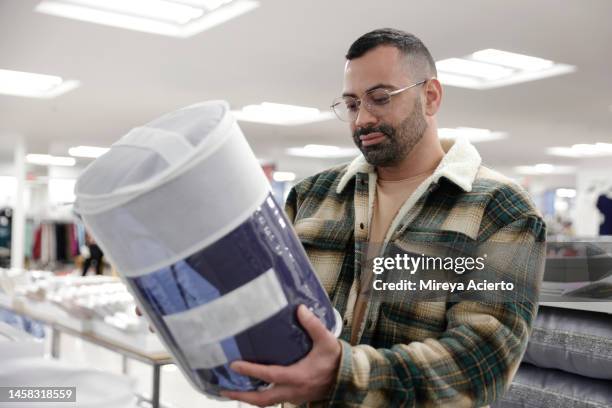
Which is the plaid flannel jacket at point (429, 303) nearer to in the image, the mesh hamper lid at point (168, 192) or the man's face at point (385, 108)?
the man's face at point (385, 108)

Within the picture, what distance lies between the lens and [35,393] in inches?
53.3

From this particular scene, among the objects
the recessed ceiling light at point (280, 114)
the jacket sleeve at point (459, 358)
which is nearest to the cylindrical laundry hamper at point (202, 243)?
the jacket sleeve at point (459, 358)

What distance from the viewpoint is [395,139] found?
1.34 m

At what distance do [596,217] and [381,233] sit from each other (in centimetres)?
1399

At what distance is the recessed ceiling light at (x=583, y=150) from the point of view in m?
13.1

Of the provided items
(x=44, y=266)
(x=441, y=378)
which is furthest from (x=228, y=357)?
(x=44, y=266)

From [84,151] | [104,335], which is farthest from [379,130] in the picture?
[84,151]

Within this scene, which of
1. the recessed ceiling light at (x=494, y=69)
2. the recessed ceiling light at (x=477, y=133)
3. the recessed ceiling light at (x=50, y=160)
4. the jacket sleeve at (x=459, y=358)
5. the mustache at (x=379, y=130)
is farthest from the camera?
the recessed ceiling light at (x=50, y=160)

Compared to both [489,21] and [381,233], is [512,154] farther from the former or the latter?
[381,233]

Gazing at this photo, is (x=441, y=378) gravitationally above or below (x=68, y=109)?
below

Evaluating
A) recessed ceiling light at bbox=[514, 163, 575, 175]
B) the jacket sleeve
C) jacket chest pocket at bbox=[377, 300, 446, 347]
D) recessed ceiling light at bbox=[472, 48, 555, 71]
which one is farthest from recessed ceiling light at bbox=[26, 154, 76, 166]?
the jacket sleeve

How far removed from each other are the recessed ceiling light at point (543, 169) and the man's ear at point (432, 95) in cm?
1722

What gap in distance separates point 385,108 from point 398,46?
0.48 ft

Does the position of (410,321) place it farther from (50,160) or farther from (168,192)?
(50,160)
